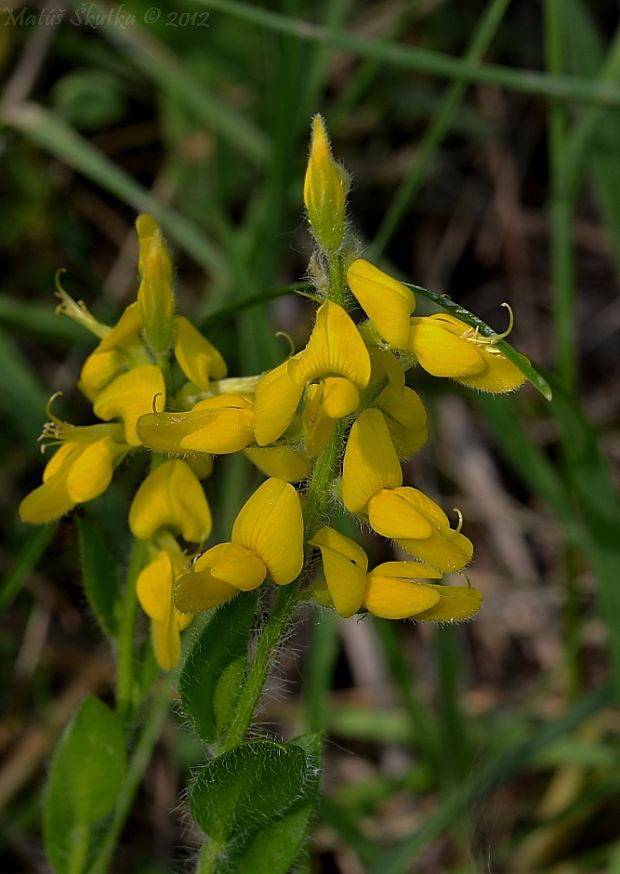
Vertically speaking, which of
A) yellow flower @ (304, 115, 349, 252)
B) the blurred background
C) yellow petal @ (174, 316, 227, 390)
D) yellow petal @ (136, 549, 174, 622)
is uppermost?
yellow flower @ (304, 115, 349, 252)

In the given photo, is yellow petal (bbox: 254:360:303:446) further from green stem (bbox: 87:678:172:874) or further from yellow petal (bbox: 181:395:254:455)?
green stem (bbox: 87:678:172:874)

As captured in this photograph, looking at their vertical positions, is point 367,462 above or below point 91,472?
above

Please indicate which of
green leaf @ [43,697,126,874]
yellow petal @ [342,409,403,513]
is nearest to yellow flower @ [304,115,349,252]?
yellow petal @ [342,409,403,513]

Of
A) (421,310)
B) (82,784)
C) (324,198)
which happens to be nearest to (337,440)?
(324,198)

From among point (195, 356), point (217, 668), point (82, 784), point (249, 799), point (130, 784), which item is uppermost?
point (195, 356)

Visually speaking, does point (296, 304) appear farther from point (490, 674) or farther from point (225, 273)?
point (490, 674)

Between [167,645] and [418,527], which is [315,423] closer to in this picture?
[418,527]
